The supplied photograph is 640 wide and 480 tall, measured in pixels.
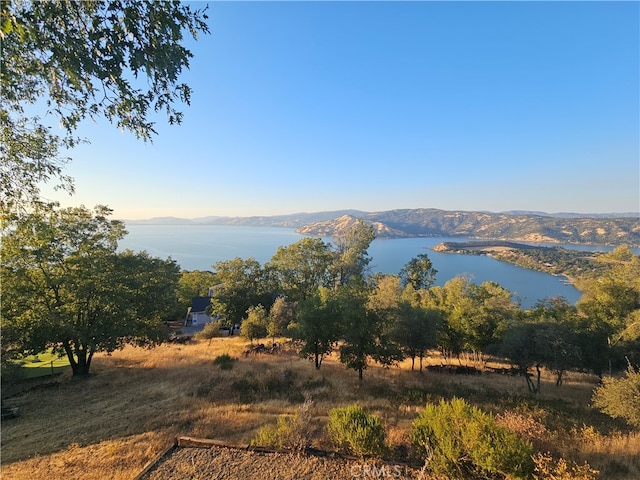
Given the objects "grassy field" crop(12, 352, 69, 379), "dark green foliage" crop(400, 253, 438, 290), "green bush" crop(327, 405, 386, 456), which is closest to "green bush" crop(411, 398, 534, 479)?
"green bush" crop(327, 405, 386, 456)

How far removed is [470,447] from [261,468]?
4026 millimetres

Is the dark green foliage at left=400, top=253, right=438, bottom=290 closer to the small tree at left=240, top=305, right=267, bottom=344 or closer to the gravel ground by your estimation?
the small tree at left=240, top=305, right=267, bottom=344

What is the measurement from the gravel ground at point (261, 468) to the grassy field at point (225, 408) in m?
0.92

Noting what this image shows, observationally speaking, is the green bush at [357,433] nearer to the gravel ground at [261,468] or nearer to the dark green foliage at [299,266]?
the gravel ground at [261,468]

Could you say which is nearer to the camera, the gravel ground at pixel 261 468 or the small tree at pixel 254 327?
the gravel ground at pixel 261 468

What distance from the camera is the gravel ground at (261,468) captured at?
5.52m

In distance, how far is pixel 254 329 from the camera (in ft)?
88.5

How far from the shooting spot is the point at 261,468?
581 cm

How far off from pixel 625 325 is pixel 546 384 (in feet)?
18.5

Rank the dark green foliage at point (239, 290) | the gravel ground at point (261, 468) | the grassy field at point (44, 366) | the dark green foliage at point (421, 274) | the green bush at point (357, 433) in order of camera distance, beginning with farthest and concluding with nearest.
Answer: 1. the dark green foliage at point (421, 274)
2. the dark green foliage at point (239, 290)
3. the grassy field at point (44, 366)
4. the green bush at point (357, 433)
5. the gravel ground at point (261, 468)

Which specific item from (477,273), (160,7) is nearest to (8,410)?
(160,7)

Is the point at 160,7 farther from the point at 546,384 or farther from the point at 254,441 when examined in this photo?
the point at 546,384

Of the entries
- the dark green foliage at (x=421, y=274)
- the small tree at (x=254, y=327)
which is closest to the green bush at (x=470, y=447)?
the small tree at (x=254, y=327)

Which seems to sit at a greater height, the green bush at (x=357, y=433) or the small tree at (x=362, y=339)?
the green bush at (x=357, y=433)
